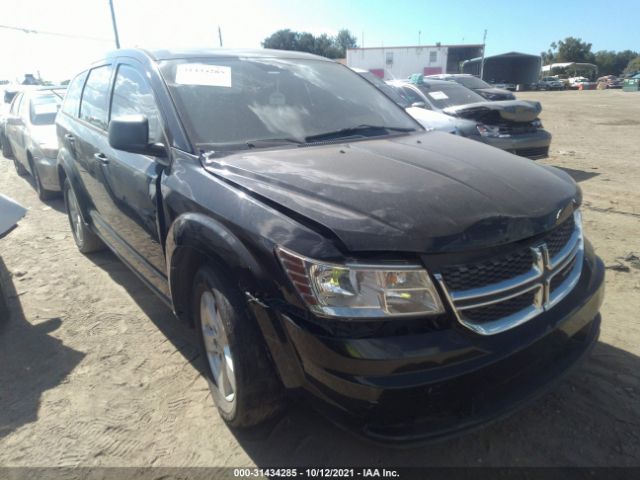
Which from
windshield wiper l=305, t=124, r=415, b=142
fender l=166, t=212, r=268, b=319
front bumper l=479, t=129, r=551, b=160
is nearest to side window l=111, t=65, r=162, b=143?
fender l=166, t=212, r=268, b=319

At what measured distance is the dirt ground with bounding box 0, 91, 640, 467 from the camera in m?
2.16

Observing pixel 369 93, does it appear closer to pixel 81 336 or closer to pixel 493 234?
pixel 493 234

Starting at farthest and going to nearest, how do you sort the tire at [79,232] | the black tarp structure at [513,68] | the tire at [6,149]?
the black tarp structure at [513,68] < the tire at [6,149] < the tire at [79,232]

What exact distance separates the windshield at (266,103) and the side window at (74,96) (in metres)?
2.02

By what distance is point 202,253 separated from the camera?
2.18 metres

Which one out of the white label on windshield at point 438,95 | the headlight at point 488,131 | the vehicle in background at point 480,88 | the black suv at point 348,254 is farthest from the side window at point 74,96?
the vehicle in background at point 480,88

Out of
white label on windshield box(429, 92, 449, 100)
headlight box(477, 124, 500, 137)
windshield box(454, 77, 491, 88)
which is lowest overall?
headlight box(477, 124, 500, 137)

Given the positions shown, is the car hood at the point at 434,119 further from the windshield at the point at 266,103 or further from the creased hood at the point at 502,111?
the windshield at the point at 266,103

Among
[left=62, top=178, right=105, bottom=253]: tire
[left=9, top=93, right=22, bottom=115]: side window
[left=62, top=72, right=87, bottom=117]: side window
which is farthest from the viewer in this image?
[left=9, top=93, right=22, bottom=115]: side window

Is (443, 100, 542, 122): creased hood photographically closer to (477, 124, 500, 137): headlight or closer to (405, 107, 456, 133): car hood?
(477, 124, 500, 137): headlight

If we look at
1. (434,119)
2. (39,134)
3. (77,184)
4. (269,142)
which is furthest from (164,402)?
(434,119)

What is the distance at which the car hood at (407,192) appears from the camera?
1.70 meters

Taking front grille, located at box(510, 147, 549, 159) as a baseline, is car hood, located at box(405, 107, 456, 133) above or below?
above

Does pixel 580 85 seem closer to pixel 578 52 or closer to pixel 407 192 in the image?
pixel 578 52
